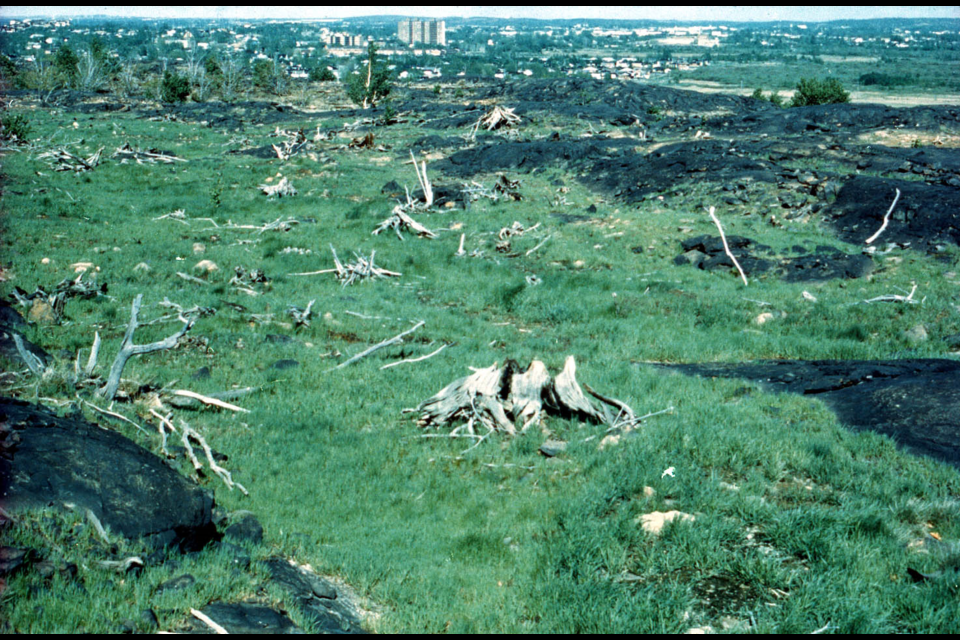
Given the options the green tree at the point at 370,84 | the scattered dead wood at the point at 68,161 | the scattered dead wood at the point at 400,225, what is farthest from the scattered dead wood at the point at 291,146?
the green tree at the point at 370,84

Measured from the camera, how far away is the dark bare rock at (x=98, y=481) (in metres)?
4.89

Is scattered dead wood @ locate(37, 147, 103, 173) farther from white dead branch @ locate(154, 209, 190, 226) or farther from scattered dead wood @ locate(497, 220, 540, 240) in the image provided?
scattered dead wood @ locate(497, 220, 540, 240)

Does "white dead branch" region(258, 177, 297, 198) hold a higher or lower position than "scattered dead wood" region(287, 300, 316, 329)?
higher

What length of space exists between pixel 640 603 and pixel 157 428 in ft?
18.2

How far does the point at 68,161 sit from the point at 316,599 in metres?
27.1

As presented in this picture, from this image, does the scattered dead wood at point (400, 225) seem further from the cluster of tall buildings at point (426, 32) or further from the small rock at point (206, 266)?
the cluster of tall buildings at point (426, 32)

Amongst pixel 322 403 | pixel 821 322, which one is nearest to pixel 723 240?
pixel 821 322

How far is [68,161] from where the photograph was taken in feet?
87.2

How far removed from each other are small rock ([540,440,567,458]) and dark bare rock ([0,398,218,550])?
3.45m

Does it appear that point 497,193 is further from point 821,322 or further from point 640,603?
point 640,603

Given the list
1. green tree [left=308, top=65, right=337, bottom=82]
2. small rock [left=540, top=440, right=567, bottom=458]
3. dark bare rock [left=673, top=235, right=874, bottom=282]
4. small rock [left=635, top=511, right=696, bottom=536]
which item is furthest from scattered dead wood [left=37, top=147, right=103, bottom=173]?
green tree [left=308, top=65, right=337, bottom=82]

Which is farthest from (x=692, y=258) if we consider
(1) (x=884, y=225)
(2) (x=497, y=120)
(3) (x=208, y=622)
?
Answer: (2) (x=497, y=120)

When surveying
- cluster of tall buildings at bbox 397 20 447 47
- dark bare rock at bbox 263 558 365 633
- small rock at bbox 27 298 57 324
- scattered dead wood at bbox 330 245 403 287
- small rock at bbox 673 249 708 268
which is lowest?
scattered dead wood at bbox 330 245 403 287

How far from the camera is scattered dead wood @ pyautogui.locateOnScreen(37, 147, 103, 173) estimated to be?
25938 millimetres
